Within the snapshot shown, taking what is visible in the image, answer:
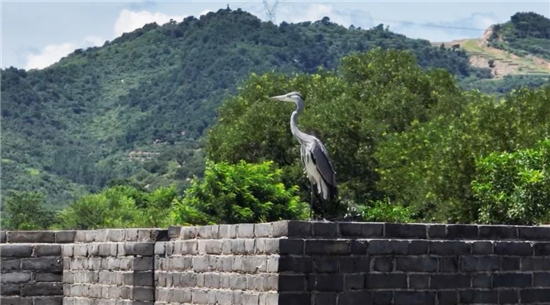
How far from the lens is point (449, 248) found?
42.2 ft

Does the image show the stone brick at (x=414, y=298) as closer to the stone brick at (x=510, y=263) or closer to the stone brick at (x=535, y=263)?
the stone brick at (x=510, y=263)

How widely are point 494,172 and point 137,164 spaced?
91.0 m

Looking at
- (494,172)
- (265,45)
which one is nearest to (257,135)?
(494,172)

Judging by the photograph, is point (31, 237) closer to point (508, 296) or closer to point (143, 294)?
point (143, 294)

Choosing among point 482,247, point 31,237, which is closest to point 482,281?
point 482,247

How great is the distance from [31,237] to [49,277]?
74 centimetres

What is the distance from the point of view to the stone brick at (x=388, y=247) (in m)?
12.3

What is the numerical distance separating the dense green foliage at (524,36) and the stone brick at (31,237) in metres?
157

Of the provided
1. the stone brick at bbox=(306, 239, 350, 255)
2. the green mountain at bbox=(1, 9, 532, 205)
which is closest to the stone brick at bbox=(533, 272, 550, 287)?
the stone brick at bbox=(306, 239, 350, 255)

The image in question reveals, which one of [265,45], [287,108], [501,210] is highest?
[265,45]

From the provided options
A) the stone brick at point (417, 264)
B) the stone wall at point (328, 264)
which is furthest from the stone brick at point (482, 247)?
the stone brick at point (417, 264)

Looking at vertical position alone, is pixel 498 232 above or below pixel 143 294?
above

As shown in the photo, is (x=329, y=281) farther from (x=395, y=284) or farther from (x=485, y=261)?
(x=485, y=261)

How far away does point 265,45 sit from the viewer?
5965 inches
